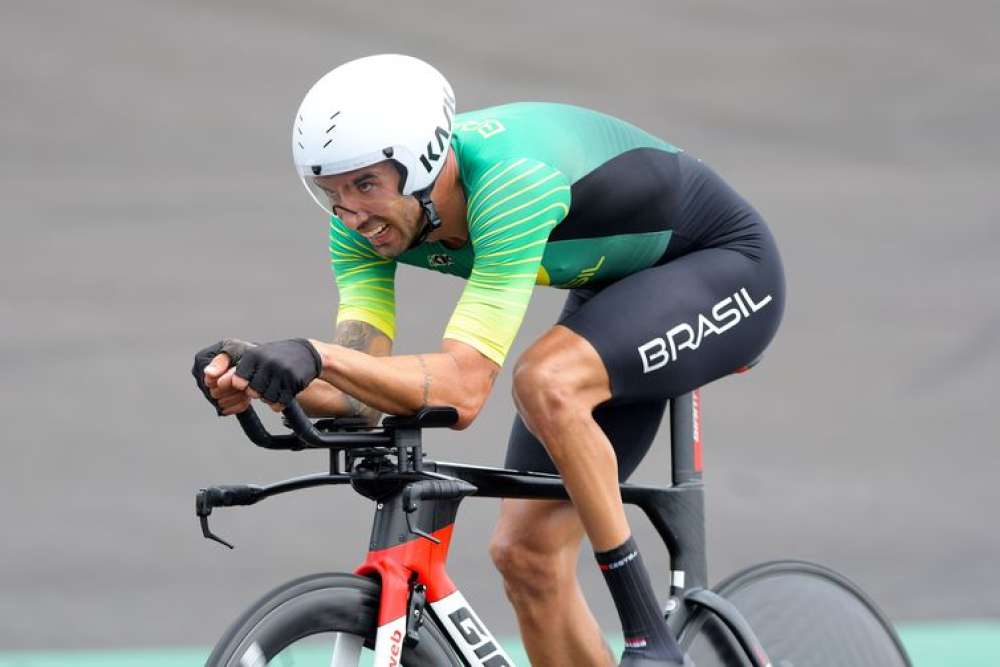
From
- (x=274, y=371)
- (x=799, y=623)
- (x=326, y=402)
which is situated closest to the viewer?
(x=274, y=371)

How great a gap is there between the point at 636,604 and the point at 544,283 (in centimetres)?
64

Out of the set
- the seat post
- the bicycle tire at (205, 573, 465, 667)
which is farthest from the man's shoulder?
the bicycle tire at (205, 573, 465, 667)

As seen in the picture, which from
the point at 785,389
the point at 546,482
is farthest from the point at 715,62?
the point at 546,482

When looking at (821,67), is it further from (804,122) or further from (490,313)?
(490,313)

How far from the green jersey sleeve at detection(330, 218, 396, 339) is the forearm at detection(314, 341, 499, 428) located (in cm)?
48

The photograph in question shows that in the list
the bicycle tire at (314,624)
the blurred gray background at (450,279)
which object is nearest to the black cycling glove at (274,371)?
the bicycle tire at (314,624)

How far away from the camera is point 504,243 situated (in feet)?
9.44

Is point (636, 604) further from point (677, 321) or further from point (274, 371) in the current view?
point (274, 371)

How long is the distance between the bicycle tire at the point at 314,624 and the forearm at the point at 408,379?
30 cm

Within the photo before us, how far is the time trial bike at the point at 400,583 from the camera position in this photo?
8.71ft

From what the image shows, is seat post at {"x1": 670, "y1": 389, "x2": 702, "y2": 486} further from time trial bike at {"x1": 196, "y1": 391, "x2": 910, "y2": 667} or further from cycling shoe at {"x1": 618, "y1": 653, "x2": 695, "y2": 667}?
cycling shoe at {"x1": 618, "y1": 653, "x2": 695, "y2": 667}

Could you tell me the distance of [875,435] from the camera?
20.0 ft

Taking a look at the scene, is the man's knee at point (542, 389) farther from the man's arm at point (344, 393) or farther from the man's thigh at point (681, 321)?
the man's arm at point (344, 393)

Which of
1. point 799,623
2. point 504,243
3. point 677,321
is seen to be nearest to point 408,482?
point 504,243
